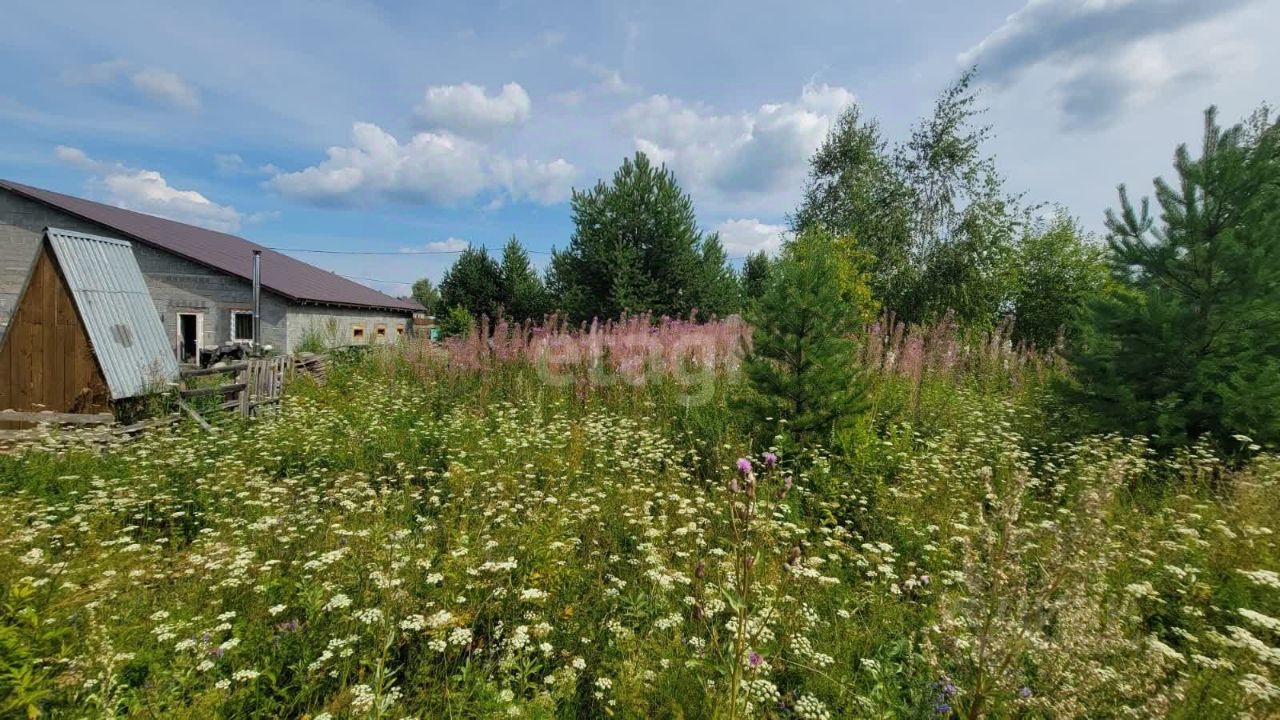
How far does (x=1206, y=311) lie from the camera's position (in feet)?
17.3

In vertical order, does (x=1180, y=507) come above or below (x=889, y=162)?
below

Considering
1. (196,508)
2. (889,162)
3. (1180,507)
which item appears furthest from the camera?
(889,162)

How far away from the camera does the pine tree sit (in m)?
5.24

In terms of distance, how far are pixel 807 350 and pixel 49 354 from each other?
1036 centimetres

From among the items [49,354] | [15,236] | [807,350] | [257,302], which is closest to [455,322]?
[257,302]

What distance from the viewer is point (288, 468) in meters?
5.47

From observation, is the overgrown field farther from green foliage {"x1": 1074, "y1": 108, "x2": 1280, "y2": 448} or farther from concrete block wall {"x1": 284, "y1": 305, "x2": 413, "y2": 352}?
concrete block wall {"x1": 284, "y1": 305, "x2": 413, "y2": 352}

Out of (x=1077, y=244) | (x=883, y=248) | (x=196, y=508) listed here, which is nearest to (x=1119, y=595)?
(x=196, y=508)

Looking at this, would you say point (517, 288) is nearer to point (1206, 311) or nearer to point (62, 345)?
point (62, 345)

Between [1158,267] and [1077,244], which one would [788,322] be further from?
[1077,244]

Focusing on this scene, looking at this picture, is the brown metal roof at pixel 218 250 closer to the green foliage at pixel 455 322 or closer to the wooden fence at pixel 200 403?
the green foliage at pixel 455 322

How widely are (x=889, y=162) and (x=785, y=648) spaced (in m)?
26.5

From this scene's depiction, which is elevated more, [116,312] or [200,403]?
[116,312]

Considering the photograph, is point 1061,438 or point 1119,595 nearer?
point 1119,595
